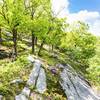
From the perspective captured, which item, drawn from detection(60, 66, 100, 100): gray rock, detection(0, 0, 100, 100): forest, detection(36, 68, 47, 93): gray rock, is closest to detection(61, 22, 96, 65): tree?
detection(0, 0, 100, 100): forest

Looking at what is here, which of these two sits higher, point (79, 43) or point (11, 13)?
point (11, 13)

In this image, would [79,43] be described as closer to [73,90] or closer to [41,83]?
[73,90]

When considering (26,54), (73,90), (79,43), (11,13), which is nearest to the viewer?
(11,13)

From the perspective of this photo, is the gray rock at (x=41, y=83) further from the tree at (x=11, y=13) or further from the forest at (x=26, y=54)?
the tree at (x=11, y=13)

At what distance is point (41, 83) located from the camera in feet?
125

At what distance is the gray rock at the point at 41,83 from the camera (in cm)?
3628

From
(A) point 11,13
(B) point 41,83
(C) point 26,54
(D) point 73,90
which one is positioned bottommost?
(D) point 73,90

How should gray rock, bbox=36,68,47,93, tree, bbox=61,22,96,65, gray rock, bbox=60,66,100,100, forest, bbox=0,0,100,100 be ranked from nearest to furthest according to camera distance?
forest, bbox=0,0,100,100 < gray rock, bbox=36,68,47,93 < gray rock, bbox=60,66,100,100 < tree, bbox=61,22,96,65

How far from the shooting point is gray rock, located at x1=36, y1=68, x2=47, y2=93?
36281 mm

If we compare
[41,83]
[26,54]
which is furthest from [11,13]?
[26,54]

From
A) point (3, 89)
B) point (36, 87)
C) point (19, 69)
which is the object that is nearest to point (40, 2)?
point (19, 69)

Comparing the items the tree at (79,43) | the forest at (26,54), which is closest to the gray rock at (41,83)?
the forest at (26,54)

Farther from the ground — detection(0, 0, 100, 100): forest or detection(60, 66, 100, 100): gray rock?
detection(0, 0, 100, 100): forest

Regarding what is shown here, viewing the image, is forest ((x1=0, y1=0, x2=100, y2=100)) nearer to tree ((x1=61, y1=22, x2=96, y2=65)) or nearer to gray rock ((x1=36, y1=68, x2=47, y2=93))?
gray rock ((x1=36, y1=68, x2=47, y2=93))
